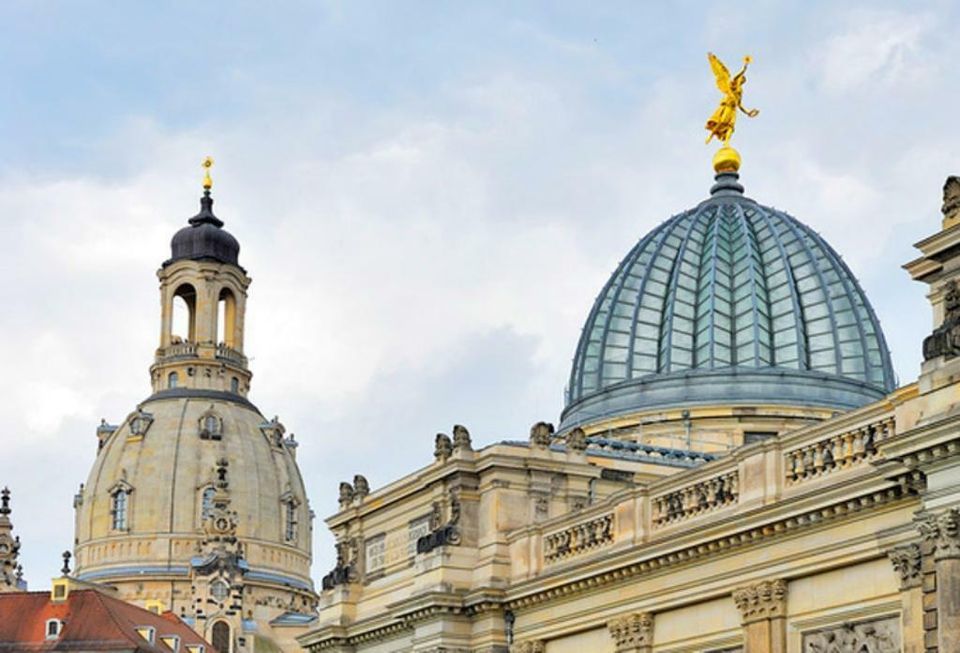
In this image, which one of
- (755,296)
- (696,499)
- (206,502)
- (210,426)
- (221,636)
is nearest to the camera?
(696,499)

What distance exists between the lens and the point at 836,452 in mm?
35031

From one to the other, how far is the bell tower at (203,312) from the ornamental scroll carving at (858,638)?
362 ft

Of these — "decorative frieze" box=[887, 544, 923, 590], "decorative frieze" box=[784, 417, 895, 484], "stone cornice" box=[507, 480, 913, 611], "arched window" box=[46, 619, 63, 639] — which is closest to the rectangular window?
"stone cornice" box=[507, 480, 913, 611]

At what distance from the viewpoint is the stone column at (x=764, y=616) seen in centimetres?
3606

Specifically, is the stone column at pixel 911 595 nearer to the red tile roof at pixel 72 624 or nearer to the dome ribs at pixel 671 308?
the dome ribs at pixel 671 308

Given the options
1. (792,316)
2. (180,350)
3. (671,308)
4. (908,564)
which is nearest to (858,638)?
(908,564)

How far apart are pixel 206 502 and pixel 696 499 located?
97.1 m

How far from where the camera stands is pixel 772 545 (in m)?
36.4

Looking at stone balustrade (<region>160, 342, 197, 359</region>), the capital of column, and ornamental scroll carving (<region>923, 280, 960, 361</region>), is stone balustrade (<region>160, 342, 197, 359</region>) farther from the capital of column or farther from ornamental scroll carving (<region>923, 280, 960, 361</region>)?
the capital of column

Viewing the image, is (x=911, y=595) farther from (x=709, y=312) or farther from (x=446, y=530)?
(x=709, y=312)

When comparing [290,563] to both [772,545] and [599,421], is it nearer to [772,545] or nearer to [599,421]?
[599,421]

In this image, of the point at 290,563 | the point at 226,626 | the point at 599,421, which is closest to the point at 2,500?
the point at 226,626

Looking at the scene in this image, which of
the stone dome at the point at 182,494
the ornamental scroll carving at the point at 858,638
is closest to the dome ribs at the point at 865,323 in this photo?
the ornamental scroll carving at the point at 858,638

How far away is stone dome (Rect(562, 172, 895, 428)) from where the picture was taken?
58531 millimetres
